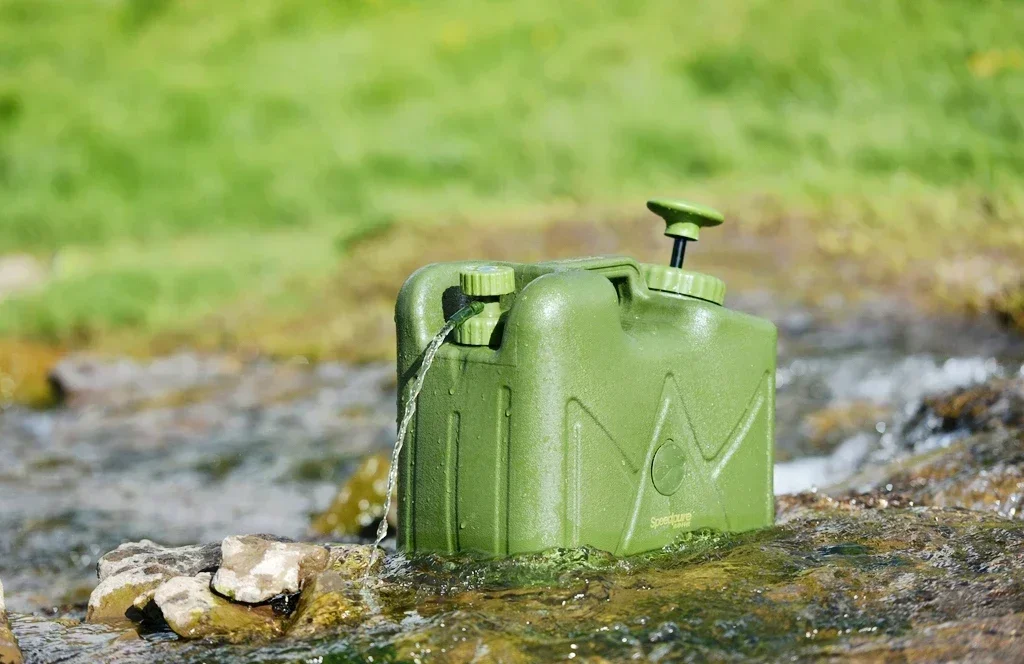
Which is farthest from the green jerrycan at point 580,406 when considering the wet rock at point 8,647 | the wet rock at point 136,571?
the wet rock at point 8,647

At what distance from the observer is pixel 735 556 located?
3910mm

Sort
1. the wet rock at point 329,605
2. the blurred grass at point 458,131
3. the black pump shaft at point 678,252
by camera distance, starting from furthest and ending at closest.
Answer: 1. the blurred grass at point 458,131
2. the black pump shaft at point 678,252
3. the wet rock at point 329,605

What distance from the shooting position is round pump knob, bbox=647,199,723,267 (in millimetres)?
4027

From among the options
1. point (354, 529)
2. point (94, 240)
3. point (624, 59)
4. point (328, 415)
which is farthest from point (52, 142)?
point (354, 529)

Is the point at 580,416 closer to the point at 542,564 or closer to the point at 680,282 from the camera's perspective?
the point at 542,564

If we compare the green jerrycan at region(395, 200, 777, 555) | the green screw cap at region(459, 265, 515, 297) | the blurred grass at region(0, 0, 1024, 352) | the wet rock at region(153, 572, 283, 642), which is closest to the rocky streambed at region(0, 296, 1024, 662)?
the wet rock at region(153, 572, 283, 642)

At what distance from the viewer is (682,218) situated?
407 cm

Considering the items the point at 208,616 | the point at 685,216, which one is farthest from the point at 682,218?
the point at 208,616

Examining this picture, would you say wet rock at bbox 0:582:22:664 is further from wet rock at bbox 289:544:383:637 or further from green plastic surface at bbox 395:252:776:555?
green plastic surface at bbox 395:252:776:555

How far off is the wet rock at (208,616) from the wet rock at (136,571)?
19 centimetres

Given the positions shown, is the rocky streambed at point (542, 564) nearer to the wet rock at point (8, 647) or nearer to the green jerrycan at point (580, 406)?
the wet rock at point (8, 647)

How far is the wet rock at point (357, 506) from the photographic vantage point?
6051 millimetres

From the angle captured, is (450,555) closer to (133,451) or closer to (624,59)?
(133,451)

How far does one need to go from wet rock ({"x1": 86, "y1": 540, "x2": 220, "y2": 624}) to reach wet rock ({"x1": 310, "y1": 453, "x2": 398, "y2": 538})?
1.89 m
